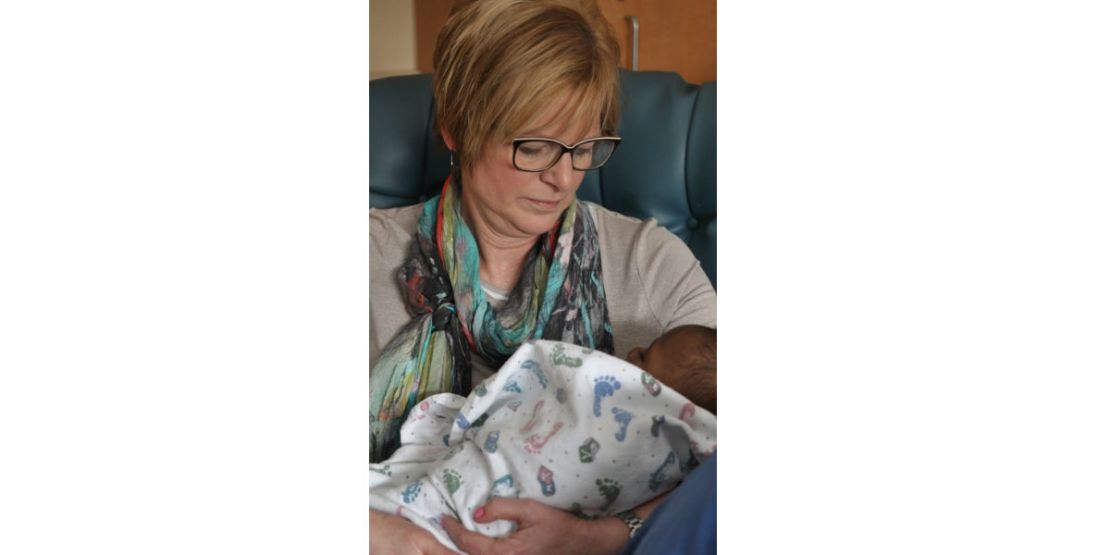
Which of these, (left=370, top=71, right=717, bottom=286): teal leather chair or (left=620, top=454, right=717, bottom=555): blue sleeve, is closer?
(left=620, top=454, right=717, bottom=555): blue sleeve

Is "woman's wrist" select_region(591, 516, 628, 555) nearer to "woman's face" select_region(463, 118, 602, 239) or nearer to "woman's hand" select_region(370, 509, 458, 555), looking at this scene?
"woman's hand" select_region(370, 509, 458, 555)

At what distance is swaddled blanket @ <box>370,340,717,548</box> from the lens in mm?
1148

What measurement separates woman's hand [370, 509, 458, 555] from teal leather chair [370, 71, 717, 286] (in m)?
0.37

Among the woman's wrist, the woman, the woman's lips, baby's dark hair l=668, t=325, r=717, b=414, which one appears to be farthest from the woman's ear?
the woman's wrist

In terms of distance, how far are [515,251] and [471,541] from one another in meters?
0.33

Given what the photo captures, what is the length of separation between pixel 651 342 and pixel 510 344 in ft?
0.53

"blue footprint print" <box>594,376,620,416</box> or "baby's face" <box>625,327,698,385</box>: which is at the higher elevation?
"baby's face" <box>625,327,698,385</box>

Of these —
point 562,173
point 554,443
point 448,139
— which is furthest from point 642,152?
point 554,443

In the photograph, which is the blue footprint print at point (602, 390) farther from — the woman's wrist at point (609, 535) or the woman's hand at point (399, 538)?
the woman's hand at point (399, 538)

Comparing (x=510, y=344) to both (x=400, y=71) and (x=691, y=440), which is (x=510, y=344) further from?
(x=400, y=71)

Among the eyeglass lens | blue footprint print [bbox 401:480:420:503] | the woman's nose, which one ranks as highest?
the eyeglass lens

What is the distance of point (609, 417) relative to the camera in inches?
45.5

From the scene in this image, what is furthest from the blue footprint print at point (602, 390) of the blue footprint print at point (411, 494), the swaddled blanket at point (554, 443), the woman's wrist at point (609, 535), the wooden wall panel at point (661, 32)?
the wooden wall panel at point (661, 32)

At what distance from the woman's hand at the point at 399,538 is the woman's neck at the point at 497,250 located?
29 cm
